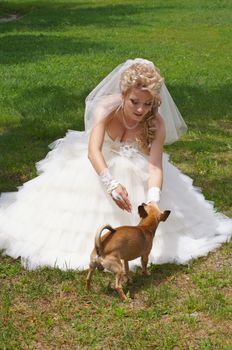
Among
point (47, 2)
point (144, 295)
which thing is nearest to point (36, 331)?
point (144, 295)

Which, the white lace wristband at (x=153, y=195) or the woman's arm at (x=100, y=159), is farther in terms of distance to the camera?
the white lace wristband at (x=153, y=195)

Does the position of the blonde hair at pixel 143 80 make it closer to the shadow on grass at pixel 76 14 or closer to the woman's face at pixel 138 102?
the woman's face at pixel 138 102

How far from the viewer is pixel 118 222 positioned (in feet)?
18.1

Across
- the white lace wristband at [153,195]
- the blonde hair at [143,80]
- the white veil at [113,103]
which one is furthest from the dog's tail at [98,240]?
the white veil at [113,103]

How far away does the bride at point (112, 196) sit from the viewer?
532 cm

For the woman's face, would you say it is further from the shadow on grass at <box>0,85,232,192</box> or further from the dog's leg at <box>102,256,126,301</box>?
the shadow on grass at <box>0,85,232,192</box>

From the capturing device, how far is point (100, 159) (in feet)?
17.8

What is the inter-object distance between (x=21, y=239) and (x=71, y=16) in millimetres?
24312

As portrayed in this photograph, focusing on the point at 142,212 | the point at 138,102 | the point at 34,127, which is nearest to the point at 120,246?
the point at 142,212

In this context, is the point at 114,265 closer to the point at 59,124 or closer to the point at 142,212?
the point at 142,212

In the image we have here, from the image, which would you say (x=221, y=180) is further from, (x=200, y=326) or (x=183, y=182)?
(x=200, y=326)

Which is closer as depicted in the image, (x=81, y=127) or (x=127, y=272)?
(x=127, y=272)

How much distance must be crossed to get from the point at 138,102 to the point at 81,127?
4666 mm

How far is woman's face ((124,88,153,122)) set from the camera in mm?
5258
